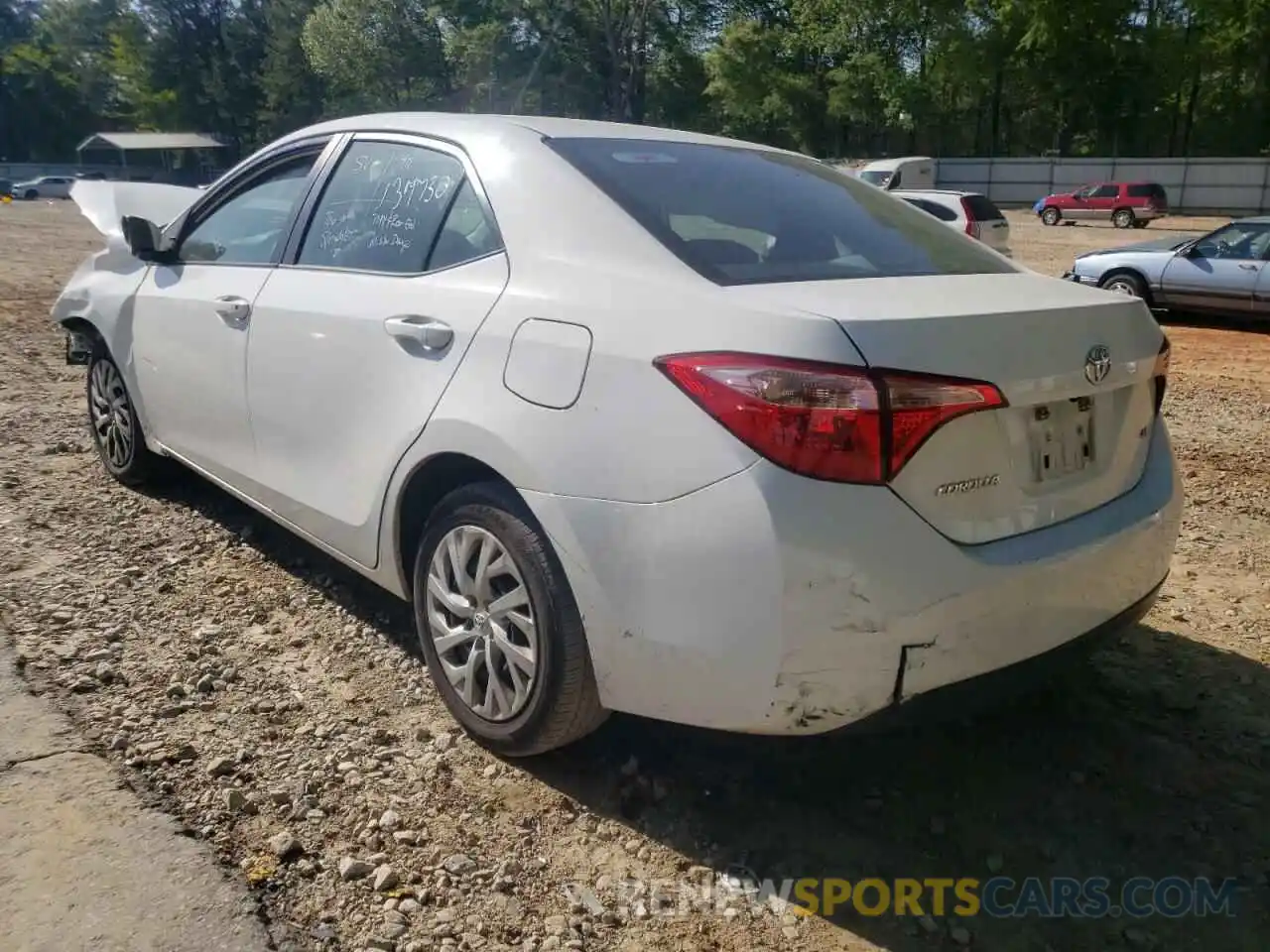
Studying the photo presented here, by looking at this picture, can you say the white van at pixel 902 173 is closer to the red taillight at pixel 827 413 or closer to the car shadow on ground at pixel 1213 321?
the car shadow on ground at pixel 1213 321

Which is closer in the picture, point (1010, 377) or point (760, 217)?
point (1010, 377)

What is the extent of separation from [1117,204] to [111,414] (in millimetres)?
34096

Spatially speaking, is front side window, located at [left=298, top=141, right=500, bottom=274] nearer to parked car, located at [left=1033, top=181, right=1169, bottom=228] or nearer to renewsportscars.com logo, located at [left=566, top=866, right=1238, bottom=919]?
renewsportscars.com logo, located at [left=566, top=866, right=1238, bottom=919]

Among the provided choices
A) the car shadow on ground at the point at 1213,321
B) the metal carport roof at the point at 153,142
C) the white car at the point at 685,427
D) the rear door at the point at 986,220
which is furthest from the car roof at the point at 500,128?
the metal carport roof at the point at 153,142

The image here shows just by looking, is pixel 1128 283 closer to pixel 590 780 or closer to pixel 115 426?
pixel 115 426

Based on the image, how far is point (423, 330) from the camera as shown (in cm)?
277

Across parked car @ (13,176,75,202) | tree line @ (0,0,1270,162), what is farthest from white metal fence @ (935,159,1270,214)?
parked car @ (13,176,75,202)

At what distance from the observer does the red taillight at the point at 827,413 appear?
2.06 meters

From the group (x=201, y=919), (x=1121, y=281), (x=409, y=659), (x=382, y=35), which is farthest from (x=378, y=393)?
(x=382, y=35)

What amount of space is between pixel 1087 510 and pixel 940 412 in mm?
600

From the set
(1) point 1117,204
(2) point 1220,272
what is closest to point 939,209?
(2) point 1220,272

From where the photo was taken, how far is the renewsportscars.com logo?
2299 millimetres

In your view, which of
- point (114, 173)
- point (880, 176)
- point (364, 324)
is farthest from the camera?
point (114, 173)

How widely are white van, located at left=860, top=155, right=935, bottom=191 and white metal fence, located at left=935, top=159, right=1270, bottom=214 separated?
1024 cm
